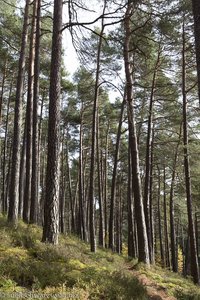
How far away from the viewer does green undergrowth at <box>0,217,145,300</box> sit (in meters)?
5.18

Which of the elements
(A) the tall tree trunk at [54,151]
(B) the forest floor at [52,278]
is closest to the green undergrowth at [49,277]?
(B) the forest floor at [52,278]

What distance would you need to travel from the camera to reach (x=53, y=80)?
894 cm

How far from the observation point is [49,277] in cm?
578

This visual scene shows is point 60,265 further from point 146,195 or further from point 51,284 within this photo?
point 146,195

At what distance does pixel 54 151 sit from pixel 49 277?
353 centimetres

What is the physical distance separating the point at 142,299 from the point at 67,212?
45963 mm

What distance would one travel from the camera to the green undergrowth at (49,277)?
518 cm

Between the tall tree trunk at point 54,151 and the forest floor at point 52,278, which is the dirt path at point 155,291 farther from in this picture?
the tall tree trunk at point 54,151

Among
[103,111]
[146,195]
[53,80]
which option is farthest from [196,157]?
[53,80]

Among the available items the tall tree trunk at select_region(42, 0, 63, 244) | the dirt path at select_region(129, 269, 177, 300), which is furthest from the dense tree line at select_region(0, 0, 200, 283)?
the dirt path at select_region(129, 269, 177, 300)

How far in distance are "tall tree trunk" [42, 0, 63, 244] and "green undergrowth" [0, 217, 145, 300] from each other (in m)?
0.55

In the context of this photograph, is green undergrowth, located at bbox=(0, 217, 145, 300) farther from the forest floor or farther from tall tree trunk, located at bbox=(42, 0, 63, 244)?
tall tree trunk, located at bbox=(42, 0, 63, 244)

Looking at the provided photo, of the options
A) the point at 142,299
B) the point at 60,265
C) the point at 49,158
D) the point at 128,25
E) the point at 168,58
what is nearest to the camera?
the point at 142,299

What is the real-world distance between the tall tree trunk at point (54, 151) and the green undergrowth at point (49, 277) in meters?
0.55
